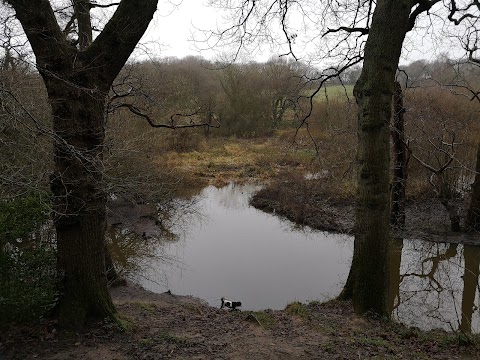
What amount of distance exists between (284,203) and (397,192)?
4885 mm

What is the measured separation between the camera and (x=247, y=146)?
102ft

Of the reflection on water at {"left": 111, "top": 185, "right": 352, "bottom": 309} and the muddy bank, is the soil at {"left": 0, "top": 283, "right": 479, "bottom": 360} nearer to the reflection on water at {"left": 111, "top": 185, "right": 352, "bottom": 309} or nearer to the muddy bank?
the reflection on water at {"left": 111, "top": 185, "right": 352, "bottom": 309}

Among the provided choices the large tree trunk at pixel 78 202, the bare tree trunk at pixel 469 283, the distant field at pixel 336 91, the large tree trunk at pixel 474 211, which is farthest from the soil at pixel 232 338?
the large tree trunk at pixel 474 211

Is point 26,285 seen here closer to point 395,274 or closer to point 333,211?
point 395,274

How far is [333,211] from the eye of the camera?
17.1 meters

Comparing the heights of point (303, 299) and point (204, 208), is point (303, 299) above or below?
below

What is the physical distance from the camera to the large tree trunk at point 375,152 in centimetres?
559

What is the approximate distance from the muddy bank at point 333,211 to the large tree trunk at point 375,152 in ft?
28.8

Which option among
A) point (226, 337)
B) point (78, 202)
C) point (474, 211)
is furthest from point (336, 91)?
point (78, 202)

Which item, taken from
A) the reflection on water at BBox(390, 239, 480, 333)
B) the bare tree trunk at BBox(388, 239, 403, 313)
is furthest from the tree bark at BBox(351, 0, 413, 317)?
the bare tree trunk at BBox(388, 239, 403, 313)

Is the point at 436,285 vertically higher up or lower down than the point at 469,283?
lower down

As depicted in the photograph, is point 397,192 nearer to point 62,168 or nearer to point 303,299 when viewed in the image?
point 303,299

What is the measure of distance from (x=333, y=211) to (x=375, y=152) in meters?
11.6

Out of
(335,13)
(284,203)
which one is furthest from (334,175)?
(335,13)
